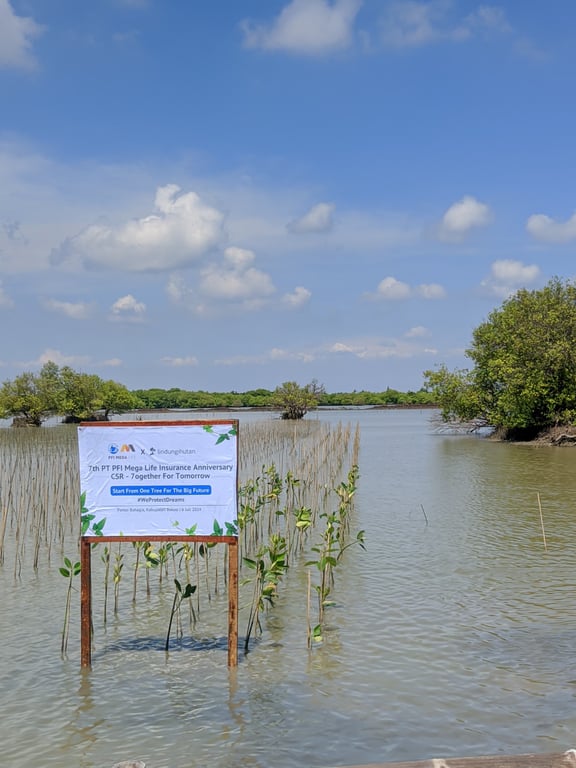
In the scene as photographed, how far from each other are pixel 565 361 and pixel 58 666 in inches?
1014

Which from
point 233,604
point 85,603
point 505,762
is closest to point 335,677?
point 233,604

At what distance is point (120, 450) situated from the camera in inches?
220

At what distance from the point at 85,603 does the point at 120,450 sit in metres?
1.26

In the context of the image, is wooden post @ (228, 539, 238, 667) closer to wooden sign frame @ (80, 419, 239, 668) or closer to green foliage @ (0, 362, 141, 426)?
wooden sign frame @ (80, 419, 239, 668)

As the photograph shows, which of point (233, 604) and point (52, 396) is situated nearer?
point (233, 604)

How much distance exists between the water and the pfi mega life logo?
1770 millimetres

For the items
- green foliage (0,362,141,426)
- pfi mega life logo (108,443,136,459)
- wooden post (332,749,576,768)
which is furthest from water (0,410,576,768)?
green foliage (0,362,141,426)

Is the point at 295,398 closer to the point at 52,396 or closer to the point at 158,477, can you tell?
the point at 52,396

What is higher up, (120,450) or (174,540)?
(120,450)

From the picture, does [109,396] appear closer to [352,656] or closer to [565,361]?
[565,361]

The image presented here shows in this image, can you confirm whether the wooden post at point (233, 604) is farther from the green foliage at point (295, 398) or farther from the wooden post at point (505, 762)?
the green foliage at point (295, 398)

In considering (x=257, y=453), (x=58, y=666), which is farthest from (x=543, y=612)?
(x=257, y=453)

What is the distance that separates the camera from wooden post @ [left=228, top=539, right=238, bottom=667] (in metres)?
5.49

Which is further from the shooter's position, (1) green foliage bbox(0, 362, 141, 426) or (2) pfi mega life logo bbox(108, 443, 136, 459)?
(1) green foliage bbox(0, 362, 141, 426)
